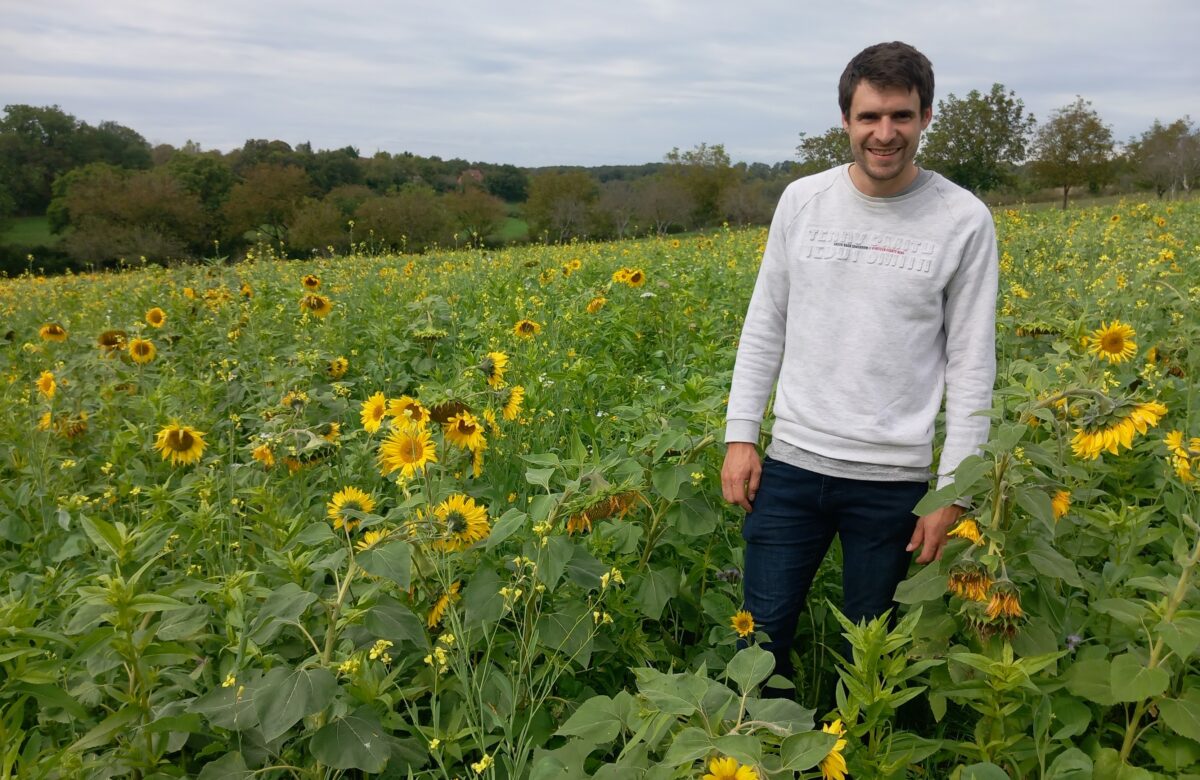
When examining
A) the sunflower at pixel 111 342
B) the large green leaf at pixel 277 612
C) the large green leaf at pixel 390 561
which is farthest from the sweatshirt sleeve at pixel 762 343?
the sunflower at pixel 111 342

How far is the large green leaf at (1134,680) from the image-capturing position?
1.38 m

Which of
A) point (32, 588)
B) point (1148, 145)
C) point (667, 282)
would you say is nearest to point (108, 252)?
point (667, 282)

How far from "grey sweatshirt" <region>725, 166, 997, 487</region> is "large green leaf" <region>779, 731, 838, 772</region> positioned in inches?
32.6

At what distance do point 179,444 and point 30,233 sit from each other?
38423mm

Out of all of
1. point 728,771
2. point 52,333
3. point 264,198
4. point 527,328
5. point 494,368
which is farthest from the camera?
point 264,198

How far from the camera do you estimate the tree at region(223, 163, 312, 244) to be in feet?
78.1

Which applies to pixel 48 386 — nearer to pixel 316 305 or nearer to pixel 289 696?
pixel 316 305

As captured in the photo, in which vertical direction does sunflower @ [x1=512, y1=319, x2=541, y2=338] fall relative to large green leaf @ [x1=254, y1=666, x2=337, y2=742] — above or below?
above

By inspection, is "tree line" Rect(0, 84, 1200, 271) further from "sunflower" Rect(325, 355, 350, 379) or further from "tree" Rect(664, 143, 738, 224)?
"sunflower" Rect(325, 355, 350, 379)

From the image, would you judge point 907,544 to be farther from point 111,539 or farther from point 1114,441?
point 111,539

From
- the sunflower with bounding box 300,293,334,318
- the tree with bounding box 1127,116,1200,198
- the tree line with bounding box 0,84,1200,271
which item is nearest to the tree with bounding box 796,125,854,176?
the tree line with bounding box 0,84,1200,271

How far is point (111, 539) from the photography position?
161 cm

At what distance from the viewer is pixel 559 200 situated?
3716 centimetres

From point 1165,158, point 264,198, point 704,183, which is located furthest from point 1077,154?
point 264,198
